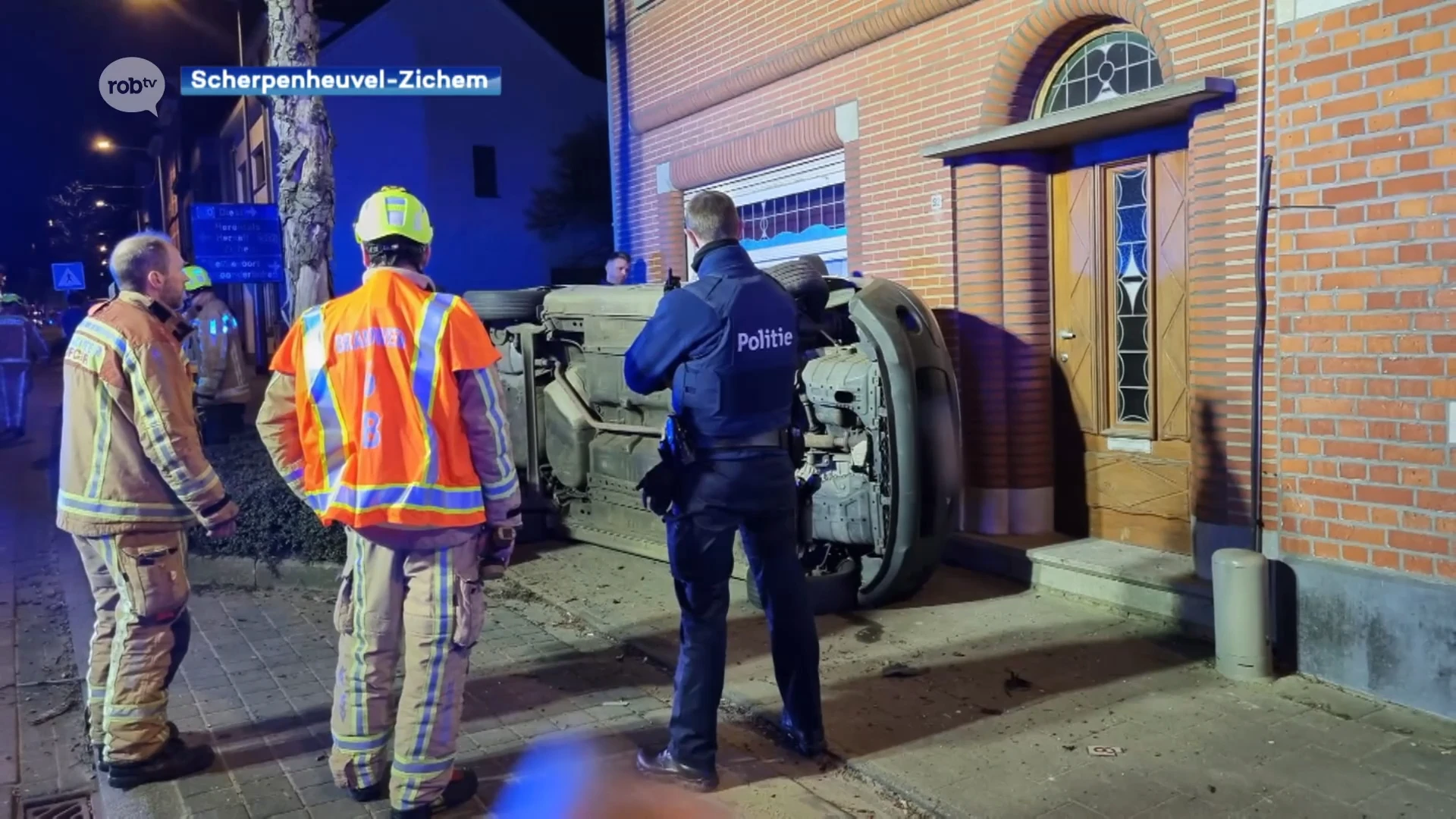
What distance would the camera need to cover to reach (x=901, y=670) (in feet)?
17.4

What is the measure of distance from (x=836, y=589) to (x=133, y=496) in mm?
3457

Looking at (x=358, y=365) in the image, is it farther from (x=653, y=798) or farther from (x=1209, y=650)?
(x=1209, y=650)

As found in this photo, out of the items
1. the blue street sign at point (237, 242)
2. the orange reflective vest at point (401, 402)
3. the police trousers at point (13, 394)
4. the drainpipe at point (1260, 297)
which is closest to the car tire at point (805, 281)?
the drainpipe at point (1260, 297)

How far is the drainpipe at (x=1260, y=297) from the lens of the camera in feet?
16.9

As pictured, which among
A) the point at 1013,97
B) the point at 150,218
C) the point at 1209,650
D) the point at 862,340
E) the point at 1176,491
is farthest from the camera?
the point at 150,218

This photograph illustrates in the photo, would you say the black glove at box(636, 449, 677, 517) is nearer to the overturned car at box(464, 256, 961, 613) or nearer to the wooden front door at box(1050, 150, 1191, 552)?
the overturned car at box(464, 256, 961, 613)

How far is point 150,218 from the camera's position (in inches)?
1634

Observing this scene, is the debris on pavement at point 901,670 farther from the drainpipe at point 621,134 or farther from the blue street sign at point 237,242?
the blue street sign at point 237,242

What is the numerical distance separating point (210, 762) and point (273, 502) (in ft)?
11.6

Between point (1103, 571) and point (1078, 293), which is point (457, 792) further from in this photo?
point (1078, 293)

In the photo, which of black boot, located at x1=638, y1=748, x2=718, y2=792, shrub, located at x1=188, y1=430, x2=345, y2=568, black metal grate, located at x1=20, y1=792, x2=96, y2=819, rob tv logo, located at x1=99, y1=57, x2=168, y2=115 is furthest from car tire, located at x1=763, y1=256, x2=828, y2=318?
rob tv logo, located at x1=99, y1=57, x2=168, y2=115

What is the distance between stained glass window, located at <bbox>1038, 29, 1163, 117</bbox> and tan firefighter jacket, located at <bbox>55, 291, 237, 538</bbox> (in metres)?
4.98

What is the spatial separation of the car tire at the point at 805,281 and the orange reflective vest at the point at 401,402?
2.42m

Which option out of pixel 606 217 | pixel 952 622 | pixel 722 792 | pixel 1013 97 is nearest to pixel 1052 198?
pixel 1013 97
